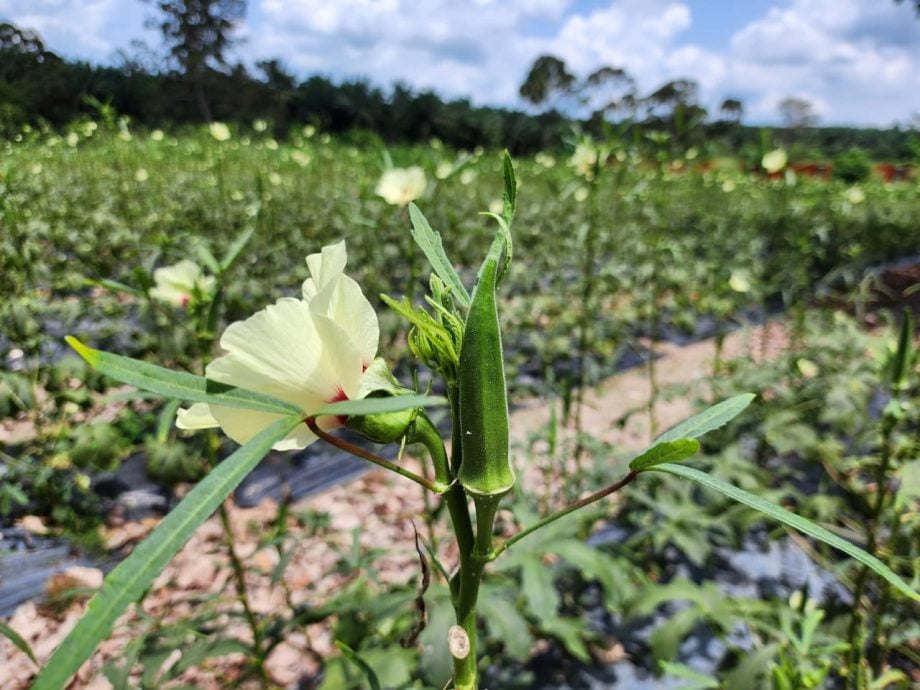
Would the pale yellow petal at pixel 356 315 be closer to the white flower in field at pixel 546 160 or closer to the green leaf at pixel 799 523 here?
the green leaf at pixel 799 523

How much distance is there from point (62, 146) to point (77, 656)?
4.43m

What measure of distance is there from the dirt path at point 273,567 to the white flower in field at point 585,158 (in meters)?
0.77

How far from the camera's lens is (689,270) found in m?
5.14

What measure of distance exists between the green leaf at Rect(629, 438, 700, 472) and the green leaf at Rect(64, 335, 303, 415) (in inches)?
8.6

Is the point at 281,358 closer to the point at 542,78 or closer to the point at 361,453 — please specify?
the point at 361,453

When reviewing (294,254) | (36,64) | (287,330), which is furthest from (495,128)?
(287,330)

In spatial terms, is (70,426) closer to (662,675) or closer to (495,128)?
(662,675)

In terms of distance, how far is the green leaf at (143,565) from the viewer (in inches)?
9.2

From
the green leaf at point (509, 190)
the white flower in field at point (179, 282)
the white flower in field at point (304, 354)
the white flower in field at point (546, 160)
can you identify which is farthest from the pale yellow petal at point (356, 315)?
the white flower in field at point (546, 160)

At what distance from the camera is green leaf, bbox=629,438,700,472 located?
0.35 m

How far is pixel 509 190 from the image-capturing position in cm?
38

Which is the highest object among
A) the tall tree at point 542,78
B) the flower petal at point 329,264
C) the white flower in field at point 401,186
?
the tall tree at point 542,78

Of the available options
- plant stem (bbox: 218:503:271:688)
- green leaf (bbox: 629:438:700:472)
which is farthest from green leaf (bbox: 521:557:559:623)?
green leaf (bbox: 629:438:700:472)

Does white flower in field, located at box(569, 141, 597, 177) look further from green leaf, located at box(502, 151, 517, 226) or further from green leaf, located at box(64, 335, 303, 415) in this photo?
green leaf, located at box(64, 335, 303, 415)
